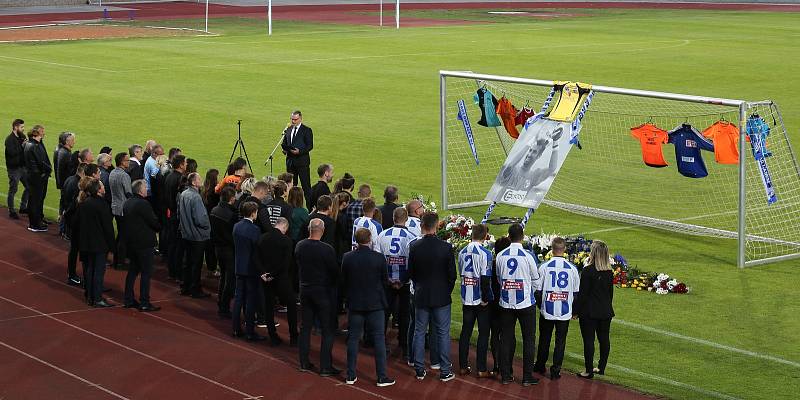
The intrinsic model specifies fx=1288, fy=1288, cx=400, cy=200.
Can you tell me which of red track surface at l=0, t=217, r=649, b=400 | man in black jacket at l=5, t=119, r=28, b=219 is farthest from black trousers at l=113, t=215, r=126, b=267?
man in black jacket at l=5, t=119, r=28, b=219

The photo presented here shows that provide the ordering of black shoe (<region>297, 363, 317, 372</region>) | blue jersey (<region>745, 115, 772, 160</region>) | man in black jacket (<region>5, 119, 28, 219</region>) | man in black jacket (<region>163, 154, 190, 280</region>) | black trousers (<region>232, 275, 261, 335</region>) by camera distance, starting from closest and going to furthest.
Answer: black shoe (<region>297, 363, 317, 372</region>) < black trousers (<region>232, 275, 261, 335</region>) < man in black jacket (<region>163, 154, 190, 280</region>) < blue jersey (<region>745, 115, 772, 160</region>) < man in black jacket (<region>5, 119, 28, 219</region>)

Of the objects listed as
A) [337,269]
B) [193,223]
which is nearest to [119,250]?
[193,223]

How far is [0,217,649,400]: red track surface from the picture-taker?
13156 millimetres

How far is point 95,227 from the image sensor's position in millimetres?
15969

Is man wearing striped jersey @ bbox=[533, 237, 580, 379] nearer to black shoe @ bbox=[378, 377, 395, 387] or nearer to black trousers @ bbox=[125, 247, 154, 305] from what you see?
black shoe @ bbox=[378, 377, 395, 387]

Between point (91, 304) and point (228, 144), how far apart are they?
12519mm

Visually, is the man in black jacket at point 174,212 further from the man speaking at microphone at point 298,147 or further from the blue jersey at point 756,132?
the blue jersey at point 756,132

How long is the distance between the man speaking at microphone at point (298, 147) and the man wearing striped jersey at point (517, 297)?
9910 mm

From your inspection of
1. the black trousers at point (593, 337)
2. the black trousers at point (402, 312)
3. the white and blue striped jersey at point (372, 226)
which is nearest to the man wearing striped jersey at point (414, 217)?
the white and blue striped jersey at point (372, 226)

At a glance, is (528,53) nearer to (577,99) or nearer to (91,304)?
(577,99)

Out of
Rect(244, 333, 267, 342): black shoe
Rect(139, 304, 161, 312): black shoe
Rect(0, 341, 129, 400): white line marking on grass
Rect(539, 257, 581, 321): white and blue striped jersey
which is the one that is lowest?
Rect(0, 341, 129, 400): white line marking on grass

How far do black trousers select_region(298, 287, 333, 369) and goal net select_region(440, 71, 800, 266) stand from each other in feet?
23.3

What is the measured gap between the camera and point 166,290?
683 inches

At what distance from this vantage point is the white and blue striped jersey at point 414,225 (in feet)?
47.4
